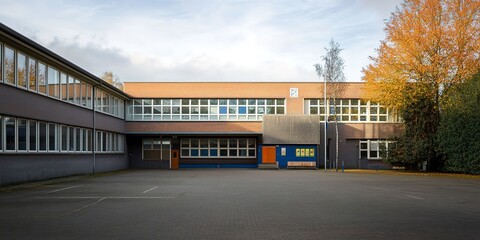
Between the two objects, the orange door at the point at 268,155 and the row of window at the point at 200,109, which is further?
the row of window at the point at 200,109

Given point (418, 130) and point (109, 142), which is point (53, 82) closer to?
point (109, 142)

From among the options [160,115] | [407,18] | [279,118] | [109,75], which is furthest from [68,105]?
[109,75]

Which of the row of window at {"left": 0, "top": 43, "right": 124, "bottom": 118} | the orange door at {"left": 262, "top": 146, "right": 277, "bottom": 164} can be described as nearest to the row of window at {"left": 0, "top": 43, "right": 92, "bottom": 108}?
the row of window at {"left": 0, "top": 43, "right": 124, "bottom": 118}

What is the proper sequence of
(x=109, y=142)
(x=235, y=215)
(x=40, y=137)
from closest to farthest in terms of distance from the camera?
(x=235, y=215)
(x=40, y=137)
(x=109, y=142)

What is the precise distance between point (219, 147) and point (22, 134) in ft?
89.9

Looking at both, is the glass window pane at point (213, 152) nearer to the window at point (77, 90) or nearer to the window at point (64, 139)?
the window at point (77, 90)

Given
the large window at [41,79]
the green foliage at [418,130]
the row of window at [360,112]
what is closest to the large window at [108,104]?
the large window at [41,79]

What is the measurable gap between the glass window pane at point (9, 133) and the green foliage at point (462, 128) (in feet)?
92.4

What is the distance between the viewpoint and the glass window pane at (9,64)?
23.1m

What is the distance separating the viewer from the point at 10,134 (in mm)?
23375

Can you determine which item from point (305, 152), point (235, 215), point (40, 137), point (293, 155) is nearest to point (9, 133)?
point (40, 137)

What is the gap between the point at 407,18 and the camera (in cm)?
3947

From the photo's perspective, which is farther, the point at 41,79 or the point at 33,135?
the point at 41,79

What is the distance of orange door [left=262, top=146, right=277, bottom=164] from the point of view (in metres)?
48.4
